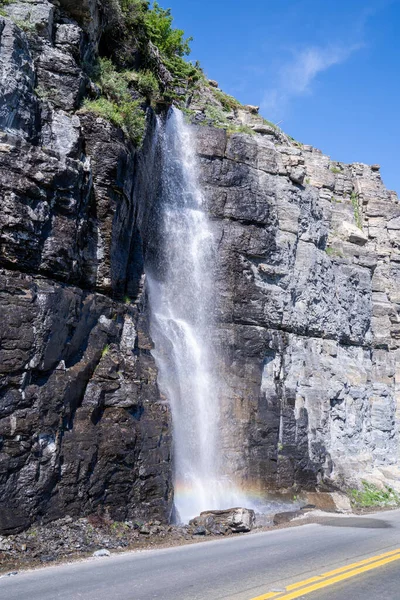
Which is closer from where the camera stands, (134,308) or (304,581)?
(304,581)

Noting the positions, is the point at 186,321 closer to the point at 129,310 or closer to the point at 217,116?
the point at 129,310

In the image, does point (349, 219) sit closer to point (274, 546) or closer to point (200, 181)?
point (200, 181)

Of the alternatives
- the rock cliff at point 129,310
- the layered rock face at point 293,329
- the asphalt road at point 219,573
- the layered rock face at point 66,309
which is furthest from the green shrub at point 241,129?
the asphalt road at point 219,573

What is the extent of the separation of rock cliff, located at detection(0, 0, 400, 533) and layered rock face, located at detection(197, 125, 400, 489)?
0.07 meters

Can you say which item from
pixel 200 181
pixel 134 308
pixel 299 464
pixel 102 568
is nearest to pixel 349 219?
pixel 200 181

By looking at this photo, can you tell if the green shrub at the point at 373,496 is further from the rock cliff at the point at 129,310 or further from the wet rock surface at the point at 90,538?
the wet rock surface at the point at 90,538

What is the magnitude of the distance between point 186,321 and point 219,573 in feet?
39.7

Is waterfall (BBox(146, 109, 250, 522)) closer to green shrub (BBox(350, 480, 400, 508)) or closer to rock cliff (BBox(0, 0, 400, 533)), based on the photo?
rock cliff (BBox(0, 0, 400, 533))

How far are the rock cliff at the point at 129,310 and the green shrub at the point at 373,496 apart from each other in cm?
59

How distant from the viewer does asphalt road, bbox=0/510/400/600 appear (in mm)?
6984

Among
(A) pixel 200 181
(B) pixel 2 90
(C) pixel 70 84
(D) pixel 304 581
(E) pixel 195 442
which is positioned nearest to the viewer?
(D) pixel 304 581

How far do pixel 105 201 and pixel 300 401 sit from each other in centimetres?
1156

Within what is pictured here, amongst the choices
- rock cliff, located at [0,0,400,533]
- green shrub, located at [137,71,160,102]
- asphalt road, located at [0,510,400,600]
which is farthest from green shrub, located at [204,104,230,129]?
asphalt road, located at [0,510,400,600]

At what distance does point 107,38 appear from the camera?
57.9 feet
